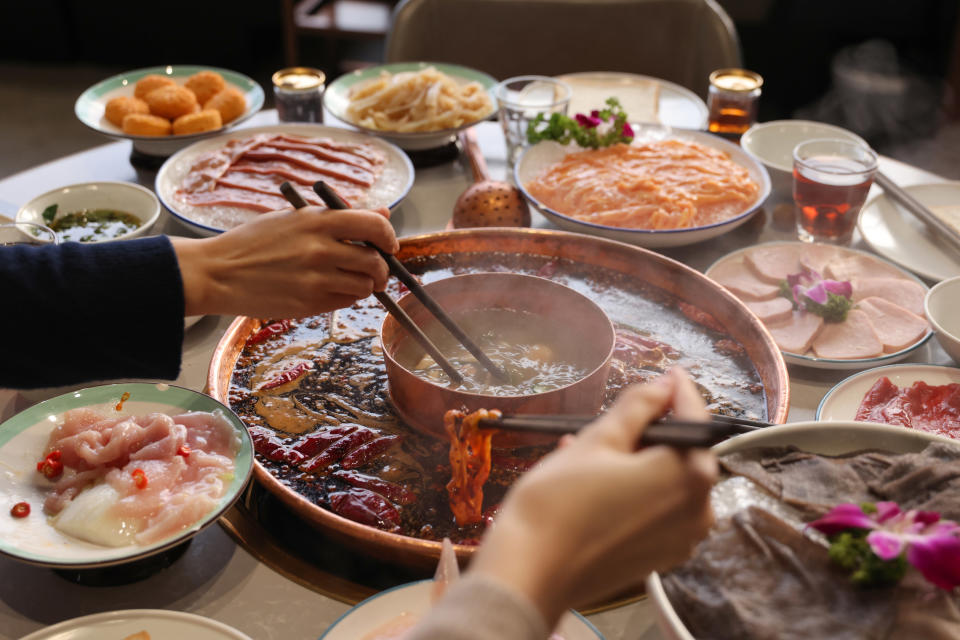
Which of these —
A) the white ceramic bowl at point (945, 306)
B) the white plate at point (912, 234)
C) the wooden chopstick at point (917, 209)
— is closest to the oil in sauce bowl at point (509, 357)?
the white ceramic bowl at point (945, 306)

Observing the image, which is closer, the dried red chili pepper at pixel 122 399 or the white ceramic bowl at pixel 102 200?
the dried red chili pepper at pixel 122 399

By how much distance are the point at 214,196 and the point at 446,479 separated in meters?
1.54

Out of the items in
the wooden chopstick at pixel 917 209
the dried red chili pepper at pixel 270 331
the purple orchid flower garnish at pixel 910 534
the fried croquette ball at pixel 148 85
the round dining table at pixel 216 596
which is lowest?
the round dining table at pixel 216 596

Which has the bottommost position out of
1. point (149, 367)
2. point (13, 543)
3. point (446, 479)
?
point (446, 479)

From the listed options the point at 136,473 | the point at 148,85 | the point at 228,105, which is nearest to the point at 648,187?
the point at 228,105

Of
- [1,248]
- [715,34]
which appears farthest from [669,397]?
[715,34]

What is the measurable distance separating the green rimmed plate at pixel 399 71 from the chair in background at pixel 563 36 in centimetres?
54

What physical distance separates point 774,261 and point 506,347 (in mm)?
926

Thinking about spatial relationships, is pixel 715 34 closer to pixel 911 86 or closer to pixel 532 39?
pixel 532 39

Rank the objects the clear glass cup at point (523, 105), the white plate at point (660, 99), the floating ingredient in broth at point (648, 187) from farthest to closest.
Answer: the white plate at point (660, 99) → the clear glass cup at point (523, 105) → the floating ingredient in broth at point (648, 187)

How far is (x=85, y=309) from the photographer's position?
151 cm

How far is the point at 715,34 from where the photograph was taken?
400 centimetres

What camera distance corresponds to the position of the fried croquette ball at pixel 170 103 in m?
3.13

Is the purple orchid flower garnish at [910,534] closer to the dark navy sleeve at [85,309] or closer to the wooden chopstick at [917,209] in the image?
the dark navy sleeve at [85,309]
